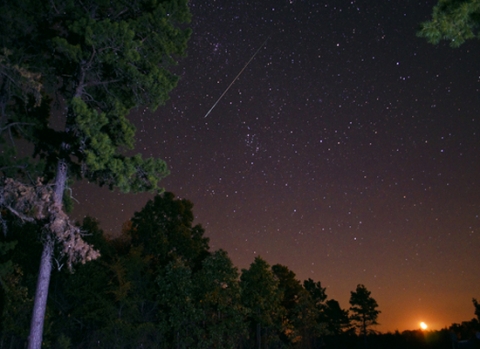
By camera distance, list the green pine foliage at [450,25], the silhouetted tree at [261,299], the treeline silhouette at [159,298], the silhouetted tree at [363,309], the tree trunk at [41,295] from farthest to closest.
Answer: the silhouetted tree at [363,309], the silhouetted tree at [261,299], the treeline silhouette at [159,298], the tree trunk at [41,295], the green pine foliage at [450,25]

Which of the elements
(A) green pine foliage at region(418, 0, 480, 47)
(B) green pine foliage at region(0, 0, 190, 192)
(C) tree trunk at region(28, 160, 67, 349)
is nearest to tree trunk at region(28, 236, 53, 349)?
(C) tree trunk at region(28, 160, 67, 349)

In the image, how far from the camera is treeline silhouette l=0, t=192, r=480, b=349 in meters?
26.6

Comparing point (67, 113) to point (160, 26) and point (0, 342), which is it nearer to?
point (160, 26)

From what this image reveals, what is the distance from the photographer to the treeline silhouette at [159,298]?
26.6 metres

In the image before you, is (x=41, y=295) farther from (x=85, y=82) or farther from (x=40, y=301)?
(x=85, y=82)

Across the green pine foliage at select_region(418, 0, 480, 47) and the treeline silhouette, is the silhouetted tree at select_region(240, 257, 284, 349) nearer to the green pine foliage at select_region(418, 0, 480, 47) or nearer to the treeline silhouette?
the treeline silhouette

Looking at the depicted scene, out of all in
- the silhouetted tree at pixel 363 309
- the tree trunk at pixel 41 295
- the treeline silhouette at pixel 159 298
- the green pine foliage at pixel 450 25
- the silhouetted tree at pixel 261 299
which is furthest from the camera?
the silhouetted tree at pixel 363 309

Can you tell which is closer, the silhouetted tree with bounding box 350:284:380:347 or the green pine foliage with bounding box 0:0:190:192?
the green pine foliage with bounding box 0:0:190:192

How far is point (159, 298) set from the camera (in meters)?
31.3

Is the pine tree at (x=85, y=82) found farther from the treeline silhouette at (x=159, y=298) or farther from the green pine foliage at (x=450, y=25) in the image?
the green pine foliage at (x=450, y=25)

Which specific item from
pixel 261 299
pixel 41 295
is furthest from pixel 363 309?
pixel 41 295

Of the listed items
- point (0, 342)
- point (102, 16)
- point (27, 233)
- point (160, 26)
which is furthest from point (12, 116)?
point (27, 233)

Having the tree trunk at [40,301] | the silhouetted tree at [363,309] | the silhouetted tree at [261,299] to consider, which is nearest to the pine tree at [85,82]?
the tree trunk at [40,301]

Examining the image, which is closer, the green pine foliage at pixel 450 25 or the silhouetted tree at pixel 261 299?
the green pine foliage at pixel 450 25
